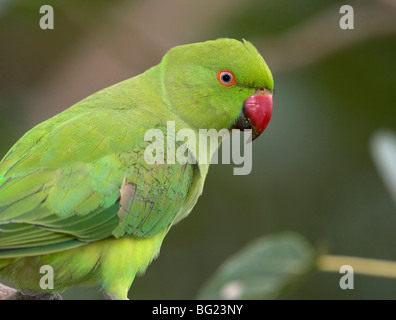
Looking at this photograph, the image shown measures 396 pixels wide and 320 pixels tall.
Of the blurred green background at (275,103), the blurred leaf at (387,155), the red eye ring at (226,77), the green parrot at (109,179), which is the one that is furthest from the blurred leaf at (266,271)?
Result: the blurred green background at (275,103)

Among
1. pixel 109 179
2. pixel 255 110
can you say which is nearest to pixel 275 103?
pixel 255 110

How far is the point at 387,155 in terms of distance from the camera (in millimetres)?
3314

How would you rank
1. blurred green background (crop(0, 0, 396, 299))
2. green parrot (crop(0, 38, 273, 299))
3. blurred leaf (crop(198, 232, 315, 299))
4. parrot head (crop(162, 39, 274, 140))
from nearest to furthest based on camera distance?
1. green parrot (crop(0, 38, 273, 299))
2. blurred leaf (crop(198, 232, 315, 299))
3. parrot head (crop(162, 39, 274, 140))
4. blurred green background (crop(0, 0, 396, 299))

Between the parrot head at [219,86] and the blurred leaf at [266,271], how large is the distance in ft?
2.27

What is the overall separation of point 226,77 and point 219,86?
0.06 meters

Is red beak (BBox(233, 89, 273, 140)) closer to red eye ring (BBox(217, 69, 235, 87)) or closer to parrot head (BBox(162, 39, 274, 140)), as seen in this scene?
parrot head (BBox(162, 39, 274, 140))

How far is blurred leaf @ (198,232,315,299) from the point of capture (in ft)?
10.5

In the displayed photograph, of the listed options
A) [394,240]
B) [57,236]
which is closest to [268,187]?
[394,240]

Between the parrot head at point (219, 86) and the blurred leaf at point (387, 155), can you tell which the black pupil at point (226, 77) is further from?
the blurred leaf at point (387, 155)

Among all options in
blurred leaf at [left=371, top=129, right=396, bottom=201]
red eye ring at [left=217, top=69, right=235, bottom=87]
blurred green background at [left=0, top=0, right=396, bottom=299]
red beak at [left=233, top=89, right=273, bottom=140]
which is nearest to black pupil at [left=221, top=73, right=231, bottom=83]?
red eye ring at [left=217, top=69, right=235, bottom=87]

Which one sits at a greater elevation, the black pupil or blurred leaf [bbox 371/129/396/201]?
the black pupil

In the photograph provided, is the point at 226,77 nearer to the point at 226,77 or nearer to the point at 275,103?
the point at 226,77

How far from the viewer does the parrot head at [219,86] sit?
3.43m

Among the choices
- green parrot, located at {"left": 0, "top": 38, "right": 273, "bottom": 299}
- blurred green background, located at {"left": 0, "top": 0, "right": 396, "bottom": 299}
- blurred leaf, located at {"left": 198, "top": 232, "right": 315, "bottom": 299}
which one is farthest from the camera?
blurred green background, located at {"left": 0, "top": 0, "right": 396, "bottom": 299}
